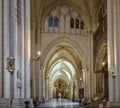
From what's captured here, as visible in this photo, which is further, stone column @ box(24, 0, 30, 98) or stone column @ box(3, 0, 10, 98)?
stone column @ box(24, 0, 30, 98)

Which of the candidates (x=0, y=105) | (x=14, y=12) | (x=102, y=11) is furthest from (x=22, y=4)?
(x=102, y=11)

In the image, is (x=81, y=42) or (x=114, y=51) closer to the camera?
(x=114, y=51)

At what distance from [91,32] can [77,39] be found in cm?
249

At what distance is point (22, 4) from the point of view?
85.4ft

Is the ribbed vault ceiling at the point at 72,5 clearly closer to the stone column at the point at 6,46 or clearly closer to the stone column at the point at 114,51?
the stone column at the point at 114,51

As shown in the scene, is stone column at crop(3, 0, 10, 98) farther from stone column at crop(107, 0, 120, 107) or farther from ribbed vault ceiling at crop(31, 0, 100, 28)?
ribbed vault ceiling at crop(31, 0, 100, 28)

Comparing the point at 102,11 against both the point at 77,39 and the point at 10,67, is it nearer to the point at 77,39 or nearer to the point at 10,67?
the point at 77,39

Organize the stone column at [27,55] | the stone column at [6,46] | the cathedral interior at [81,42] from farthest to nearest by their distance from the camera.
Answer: the cathedral interior at [81,42]
the stone column at [27,55]
the stone column at [6,46]

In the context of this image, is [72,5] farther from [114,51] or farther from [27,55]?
[27,55]

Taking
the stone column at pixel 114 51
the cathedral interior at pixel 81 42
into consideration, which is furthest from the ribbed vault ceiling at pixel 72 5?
the stone column at pixel 114 51

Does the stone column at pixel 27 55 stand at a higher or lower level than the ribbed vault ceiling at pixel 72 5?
lower

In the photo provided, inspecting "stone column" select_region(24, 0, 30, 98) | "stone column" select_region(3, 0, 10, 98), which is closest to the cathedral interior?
"stone column" select_region(24, 0, 30, 98)

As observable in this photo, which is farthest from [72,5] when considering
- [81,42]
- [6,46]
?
[6,46]

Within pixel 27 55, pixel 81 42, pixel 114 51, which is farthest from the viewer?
pixel 81 42
